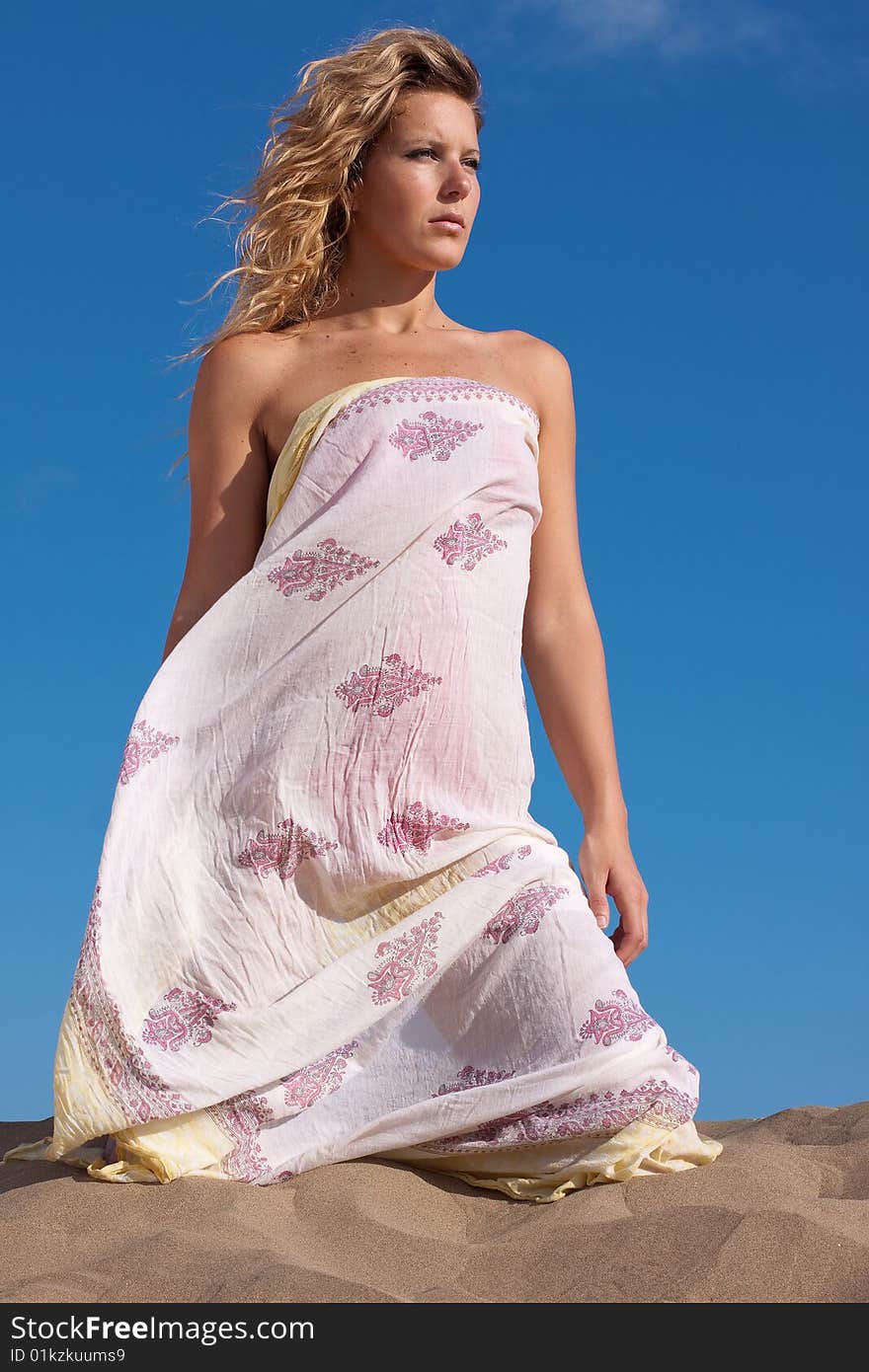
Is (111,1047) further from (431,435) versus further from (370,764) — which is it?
(431,435)

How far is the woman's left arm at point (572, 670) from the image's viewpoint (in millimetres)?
3184

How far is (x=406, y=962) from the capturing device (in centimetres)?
280

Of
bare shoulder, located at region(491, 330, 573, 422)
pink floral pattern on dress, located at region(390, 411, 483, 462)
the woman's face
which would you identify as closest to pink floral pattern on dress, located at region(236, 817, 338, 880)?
pink floral pattern on dress, located at region(390, 411, 483, 462)

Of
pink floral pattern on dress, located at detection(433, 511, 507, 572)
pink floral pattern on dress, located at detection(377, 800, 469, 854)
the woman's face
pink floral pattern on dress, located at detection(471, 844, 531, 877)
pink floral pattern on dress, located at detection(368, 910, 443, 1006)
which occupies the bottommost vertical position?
pink floral pattern on dress, located at detection(368, 910, 443, 1006)

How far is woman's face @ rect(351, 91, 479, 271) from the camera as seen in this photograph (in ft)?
11.1

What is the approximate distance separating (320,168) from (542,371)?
0.72 metres

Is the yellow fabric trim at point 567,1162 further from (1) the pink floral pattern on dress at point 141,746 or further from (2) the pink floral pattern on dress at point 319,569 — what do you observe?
(2) the pink floral pattern on dress at point 319,569

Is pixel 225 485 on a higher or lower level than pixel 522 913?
higher

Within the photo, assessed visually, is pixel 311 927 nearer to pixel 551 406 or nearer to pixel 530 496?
pixel 530 496

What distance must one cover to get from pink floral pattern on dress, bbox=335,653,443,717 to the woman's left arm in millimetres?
456

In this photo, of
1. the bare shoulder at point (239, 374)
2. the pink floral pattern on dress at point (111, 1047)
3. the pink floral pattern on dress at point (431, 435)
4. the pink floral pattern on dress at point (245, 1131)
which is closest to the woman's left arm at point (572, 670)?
the pink floral pattern on dress at point (431, 435)

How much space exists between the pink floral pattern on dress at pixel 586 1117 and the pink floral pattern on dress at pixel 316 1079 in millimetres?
256

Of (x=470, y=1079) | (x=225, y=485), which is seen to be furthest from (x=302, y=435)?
(x=470, y=1079)

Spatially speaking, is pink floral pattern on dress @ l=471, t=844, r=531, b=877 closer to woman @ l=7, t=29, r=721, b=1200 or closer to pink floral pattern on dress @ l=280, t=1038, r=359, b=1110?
woman @ l=7, t=29, r=721, b=1200
